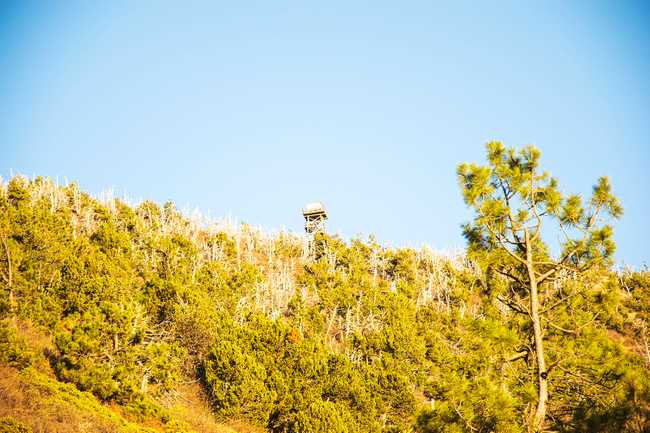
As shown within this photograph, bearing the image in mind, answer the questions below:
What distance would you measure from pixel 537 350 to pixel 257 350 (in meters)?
17.9

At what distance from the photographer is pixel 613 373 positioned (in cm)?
644

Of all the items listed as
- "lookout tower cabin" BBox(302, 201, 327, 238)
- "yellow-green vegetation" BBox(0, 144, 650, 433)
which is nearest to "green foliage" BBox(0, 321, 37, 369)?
"yellow-green vegetation" BBox(0, 144, 650, 433)

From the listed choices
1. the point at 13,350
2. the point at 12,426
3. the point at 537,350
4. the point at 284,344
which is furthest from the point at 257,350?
the point at 537,350

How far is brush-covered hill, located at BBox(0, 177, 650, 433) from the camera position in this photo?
6.64 m

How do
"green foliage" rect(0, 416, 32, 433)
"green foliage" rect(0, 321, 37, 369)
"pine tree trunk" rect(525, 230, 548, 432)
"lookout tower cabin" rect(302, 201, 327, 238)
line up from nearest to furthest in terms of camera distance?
"pine tree trunk" rect(525, 230, 548, 432), "green foliage" rect(0, 416, 32, 433), "green foliage" rect(0, 321, 37, 369), "lookout tower cabin" rect(302, 201, 327, 238)

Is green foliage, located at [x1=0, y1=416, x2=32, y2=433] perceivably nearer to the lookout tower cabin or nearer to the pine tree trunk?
the pine tree trunk

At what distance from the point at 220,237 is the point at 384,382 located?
30.6m

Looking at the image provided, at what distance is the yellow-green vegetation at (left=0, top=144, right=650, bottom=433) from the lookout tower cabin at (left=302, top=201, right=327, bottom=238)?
14.2 meters

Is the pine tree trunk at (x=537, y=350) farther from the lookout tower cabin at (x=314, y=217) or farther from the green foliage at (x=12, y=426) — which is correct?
the lookout tower cabin at (x=314, y=217)

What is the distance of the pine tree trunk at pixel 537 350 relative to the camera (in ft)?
20.9

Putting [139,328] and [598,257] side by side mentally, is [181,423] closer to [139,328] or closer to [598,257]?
[139,328]

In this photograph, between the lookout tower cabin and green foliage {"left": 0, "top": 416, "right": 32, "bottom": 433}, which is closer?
green foliage {"left": 0, "top": 416, "right": 32, "bottom": 433}

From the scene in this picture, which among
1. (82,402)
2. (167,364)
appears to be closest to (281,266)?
(167,364)

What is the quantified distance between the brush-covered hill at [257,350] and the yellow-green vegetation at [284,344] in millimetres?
46
